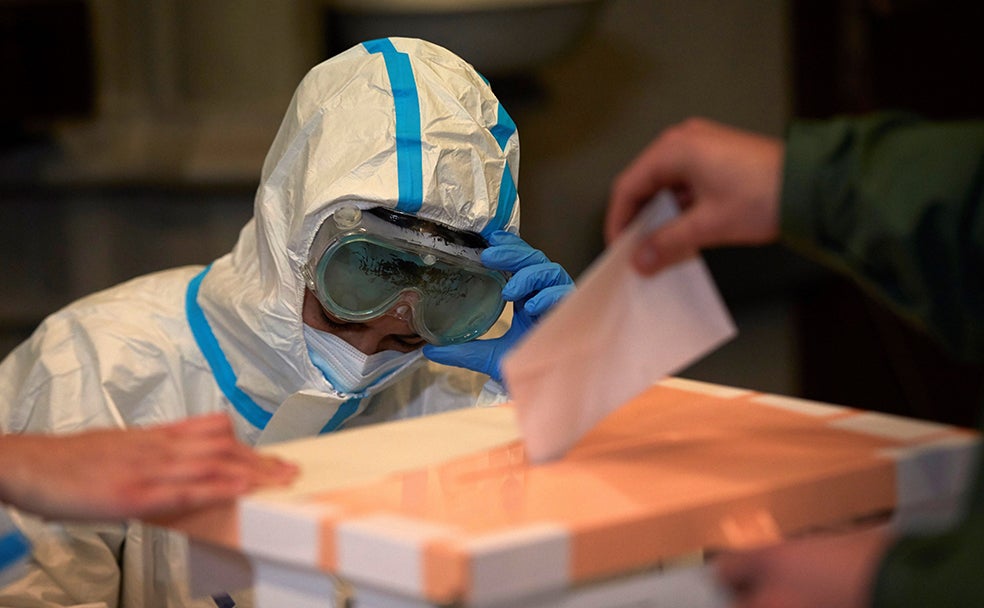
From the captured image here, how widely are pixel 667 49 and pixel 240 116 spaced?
1149 millimetres

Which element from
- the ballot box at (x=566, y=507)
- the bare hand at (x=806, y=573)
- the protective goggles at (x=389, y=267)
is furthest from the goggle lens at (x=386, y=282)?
the bare hand at (x=806, y=573)

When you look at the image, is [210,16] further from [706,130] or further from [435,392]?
[706,130]

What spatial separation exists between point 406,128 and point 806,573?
0.93 metres

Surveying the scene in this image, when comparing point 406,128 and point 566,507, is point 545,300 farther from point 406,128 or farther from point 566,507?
point 566,507

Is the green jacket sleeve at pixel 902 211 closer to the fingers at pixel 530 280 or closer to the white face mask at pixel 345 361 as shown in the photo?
the fingers at pixel 530 280

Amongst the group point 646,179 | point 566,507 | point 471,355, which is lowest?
point 471,355

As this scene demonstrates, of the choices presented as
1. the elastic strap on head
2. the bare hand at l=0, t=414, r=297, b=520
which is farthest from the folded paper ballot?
the elastic strap on head

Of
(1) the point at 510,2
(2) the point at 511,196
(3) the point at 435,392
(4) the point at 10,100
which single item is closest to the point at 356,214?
(2) the point at 511,196

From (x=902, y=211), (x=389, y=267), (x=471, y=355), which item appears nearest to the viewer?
(x=902, y=211)

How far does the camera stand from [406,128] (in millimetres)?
1521

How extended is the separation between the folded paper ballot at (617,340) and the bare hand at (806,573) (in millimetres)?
202

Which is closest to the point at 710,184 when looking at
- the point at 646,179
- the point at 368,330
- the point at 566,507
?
the point at 646,179

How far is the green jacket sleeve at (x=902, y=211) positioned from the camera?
834 millimetres

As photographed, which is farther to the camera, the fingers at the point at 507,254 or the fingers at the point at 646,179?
the fingers at the point at 507,254
